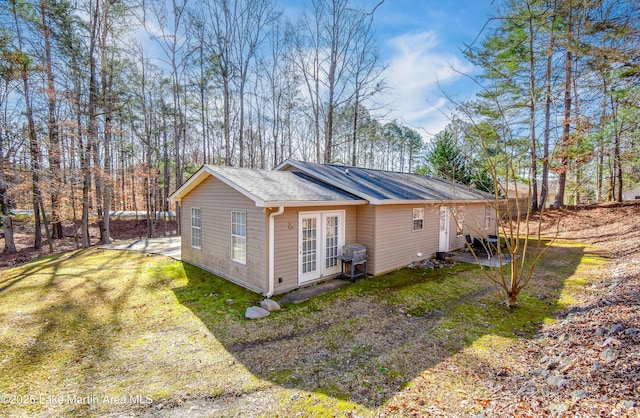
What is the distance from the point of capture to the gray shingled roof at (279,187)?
258 inches

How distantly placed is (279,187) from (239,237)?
5.41 feet

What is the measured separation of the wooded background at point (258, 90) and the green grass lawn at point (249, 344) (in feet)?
10.6

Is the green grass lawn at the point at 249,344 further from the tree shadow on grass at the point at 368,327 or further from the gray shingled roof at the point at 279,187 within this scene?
the gray shingled roof at the point at 279,187

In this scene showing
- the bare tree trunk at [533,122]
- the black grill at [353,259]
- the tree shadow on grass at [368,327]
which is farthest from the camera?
the black grill at [353,259]

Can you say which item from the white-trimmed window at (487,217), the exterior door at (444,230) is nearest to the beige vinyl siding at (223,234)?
the exterior door at (444,230)

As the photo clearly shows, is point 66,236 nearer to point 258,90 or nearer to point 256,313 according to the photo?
point 258,90

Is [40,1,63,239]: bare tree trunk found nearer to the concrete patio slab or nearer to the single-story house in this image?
the single-story house

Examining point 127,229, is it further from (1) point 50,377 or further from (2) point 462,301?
(2) point 462,301

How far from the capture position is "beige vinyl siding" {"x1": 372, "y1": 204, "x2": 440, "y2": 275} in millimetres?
8398

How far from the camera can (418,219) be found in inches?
395

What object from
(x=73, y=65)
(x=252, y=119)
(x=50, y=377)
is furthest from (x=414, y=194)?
(x=252, y=119)

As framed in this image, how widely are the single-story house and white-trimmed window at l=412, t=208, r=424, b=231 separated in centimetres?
3

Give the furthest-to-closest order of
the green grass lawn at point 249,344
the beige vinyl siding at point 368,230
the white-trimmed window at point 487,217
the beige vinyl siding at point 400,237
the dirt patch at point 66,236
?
the white-trimmed window at point 487,217
the dirt patch at point 66,236
the beige vinyl siding at point 400,237
the beige vinyl siding at point 368,230
the green grass lawn at point 249,344

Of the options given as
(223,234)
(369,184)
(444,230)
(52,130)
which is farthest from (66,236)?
(444,230)
